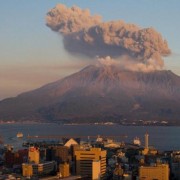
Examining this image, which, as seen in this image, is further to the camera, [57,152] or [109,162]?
[57,152]

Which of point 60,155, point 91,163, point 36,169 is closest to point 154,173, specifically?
point 91,163

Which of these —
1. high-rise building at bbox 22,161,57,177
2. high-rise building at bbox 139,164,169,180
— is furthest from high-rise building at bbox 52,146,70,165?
high-rise building at bbox 139,164,169,180

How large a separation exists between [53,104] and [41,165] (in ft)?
155

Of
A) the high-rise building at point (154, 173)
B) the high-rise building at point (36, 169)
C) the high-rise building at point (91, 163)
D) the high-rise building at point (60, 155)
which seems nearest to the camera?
the high-rise building at point (154, 173)

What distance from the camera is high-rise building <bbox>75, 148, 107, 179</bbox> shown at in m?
18.7

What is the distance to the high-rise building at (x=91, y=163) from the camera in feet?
61.2

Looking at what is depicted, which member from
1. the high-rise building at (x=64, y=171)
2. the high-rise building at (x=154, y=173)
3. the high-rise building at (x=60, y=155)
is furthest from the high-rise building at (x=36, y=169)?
the high-rise building at (x=154, y=173)

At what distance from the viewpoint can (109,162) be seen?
22922 mm

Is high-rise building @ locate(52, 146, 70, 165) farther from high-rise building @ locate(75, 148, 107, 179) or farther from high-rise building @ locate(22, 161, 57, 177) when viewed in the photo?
high-rise building @ locate(22, 161, 57, 177)

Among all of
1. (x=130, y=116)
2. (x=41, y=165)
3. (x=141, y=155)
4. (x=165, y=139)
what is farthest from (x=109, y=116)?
(x=41, y=165)

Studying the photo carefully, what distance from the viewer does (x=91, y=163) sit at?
2002 centimetres

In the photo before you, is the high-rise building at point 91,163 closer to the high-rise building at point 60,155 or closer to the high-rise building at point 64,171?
the high-rise building at point 64,171

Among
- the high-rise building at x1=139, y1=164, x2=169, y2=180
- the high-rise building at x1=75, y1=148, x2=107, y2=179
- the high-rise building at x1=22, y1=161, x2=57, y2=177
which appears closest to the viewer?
the high-rise building at x1=139, y1=164, x2=169, y2=180

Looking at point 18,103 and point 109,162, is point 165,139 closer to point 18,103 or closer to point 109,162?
point 109,162
